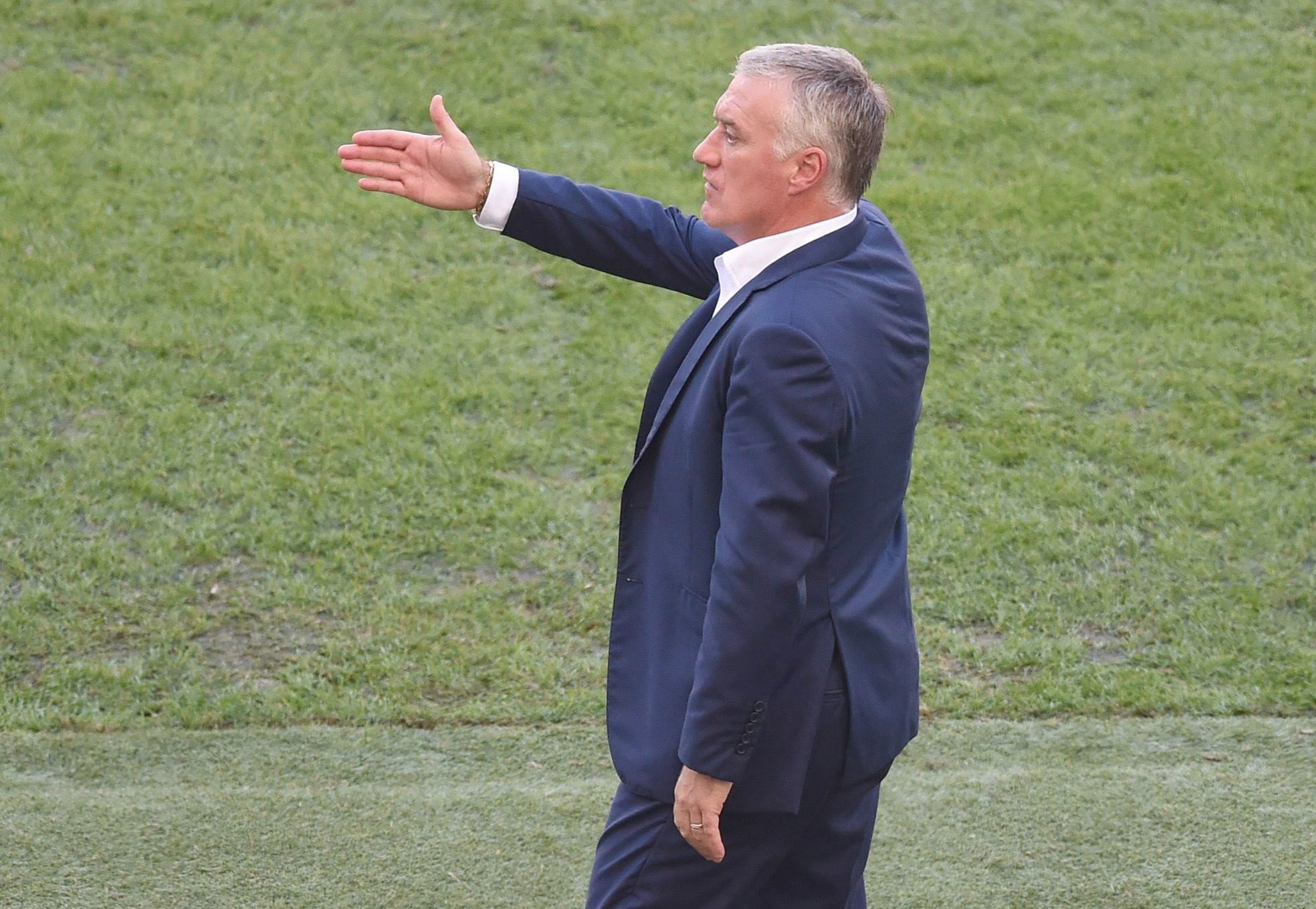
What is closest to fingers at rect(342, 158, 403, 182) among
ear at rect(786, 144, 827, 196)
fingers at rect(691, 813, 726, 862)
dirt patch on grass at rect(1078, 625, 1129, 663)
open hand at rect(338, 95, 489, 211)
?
open hand at rect(338, 95, 489, 211)

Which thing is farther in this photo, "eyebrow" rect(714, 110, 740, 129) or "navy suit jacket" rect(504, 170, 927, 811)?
"eyebrow" rect(714, 110, 740, 129)

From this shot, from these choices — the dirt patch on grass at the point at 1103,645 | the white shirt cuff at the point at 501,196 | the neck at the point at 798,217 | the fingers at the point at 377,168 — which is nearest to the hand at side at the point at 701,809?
the neck at the point at 798,217

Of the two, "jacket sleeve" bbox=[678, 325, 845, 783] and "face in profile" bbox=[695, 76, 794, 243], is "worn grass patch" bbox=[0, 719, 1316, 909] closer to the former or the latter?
"jacket sleeve" bbox=[678, 325, 845, 783]

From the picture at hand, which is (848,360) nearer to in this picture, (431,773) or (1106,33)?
(431,773)

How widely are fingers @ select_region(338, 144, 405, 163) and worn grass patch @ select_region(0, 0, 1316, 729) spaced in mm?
2180

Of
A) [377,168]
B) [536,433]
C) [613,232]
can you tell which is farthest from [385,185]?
[536,433]

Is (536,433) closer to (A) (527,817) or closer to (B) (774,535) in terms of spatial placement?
(A) (527,817)

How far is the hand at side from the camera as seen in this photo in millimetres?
2361

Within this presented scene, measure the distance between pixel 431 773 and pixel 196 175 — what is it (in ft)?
12.8

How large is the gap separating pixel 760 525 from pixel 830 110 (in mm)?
720

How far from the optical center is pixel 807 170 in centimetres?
243

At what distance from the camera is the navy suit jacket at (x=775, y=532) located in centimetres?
226

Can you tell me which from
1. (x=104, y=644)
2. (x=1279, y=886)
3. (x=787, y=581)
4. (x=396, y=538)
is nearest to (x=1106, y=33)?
(x=396, y=538)

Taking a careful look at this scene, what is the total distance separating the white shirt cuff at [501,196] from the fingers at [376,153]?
191 mm
